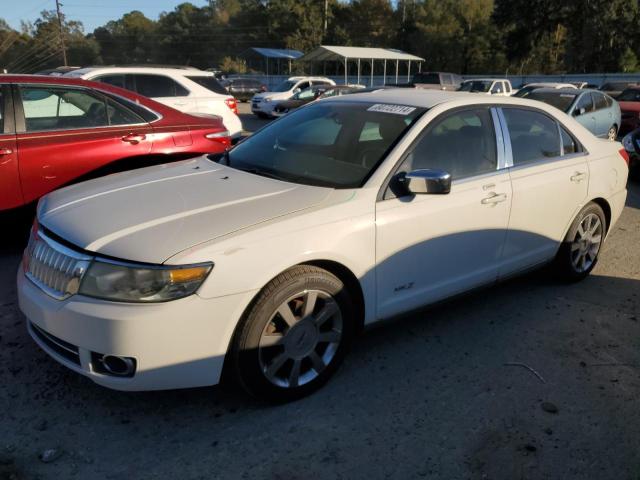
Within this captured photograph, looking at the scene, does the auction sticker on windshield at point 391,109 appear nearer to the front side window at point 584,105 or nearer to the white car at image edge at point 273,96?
the front side window at point 584,105

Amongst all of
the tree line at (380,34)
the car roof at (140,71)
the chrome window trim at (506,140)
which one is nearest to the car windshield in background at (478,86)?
the car roof at (140,71)

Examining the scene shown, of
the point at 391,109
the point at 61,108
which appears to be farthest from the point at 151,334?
the point at 61,108

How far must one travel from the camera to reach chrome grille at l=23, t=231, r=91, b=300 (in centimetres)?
253

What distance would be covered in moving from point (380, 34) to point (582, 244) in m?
75.1

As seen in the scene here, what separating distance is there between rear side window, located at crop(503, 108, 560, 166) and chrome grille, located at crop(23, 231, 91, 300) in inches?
115

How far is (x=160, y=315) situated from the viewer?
240 cm

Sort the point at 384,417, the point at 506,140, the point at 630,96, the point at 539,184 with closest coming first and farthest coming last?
1. the point at 384,417
2. the point at 506,140
3. the point at 539,184
4. the point at 630,96

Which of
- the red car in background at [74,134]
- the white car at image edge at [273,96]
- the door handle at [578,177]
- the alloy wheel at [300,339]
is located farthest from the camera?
the white car at image edge at [273,96]

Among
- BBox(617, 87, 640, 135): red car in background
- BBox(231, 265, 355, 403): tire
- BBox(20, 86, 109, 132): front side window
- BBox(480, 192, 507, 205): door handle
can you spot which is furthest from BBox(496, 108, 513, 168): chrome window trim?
BBox(617, 87, 640, 135): red car in background

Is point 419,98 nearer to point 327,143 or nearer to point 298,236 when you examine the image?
point 327,143

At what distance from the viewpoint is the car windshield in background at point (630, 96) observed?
16359 mm

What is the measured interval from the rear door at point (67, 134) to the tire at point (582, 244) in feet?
12.7

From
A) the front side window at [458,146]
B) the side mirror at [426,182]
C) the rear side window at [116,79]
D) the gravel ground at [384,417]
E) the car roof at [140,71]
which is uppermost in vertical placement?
the car roof at [140,71]

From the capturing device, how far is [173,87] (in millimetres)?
9500
